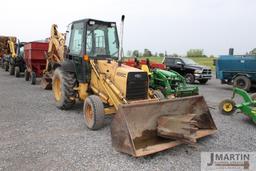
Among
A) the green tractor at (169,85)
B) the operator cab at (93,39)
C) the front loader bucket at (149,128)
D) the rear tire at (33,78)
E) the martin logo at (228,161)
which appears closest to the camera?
the martin logo at (228,161)

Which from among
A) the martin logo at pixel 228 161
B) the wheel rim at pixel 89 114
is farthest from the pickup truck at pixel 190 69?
the martin logo at pixel 228 161

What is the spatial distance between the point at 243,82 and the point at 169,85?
5850 mm

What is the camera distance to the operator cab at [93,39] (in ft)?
22.2

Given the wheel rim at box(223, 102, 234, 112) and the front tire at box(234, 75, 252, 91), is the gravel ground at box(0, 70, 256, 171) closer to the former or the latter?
the wheel rim at box(223, 102, 234, 112)

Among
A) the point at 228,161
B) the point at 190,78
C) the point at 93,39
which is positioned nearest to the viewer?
the point at 228,161

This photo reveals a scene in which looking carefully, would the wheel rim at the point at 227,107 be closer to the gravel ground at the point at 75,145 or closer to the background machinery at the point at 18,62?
the gravel ground at the point at 75,145

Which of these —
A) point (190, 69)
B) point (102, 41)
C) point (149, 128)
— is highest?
point (102, 41)

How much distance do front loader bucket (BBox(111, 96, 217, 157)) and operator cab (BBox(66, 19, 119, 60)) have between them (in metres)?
2.60

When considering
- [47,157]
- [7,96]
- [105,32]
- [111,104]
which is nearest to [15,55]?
[7,96]

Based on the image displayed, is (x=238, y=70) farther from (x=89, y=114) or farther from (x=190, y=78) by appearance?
(x=89, y=114)

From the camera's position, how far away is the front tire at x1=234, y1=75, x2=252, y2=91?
12.9 meters

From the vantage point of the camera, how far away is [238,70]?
13.3 meters

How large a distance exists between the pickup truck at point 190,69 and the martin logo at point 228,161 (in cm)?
1140

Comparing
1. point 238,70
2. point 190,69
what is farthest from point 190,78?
point 238,70
